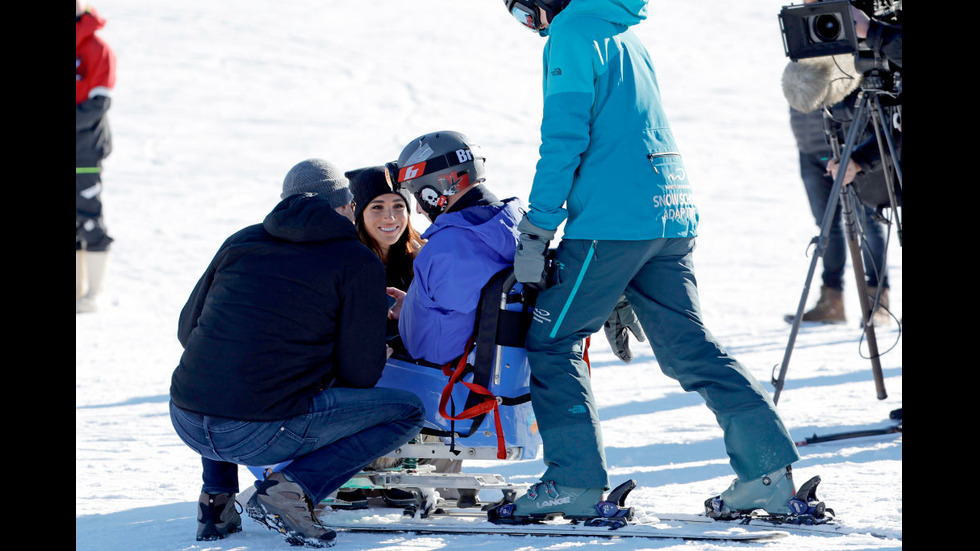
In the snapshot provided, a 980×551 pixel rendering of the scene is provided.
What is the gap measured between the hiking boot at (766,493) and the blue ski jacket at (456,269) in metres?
0.97

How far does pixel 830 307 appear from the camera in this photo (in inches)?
328

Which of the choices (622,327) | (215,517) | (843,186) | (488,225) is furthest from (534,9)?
(843,186)

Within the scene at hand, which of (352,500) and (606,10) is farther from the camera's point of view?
(352,500)

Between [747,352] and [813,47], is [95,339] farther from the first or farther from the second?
[813,47]

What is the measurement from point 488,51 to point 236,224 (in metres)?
11.5

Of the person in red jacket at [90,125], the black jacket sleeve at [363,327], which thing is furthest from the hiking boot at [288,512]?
the person in red jacket at [90,125]

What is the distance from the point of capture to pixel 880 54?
496 centimetres

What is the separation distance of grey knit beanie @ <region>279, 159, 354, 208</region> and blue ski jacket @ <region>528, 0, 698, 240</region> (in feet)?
2.23

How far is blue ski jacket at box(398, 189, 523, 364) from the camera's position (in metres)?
3.73

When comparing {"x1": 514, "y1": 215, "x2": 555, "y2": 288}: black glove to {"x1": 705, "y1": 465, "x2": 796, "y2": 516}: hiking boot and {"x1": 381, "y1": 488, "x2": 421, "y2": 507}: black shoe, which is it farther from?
{"x1": 381, "y1": 488, "x2": 421, "y2": 507}: black shoe

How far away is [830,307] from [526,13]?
5.18 m

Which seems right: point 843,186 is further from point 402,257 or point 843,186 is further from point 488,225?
point 488,225
